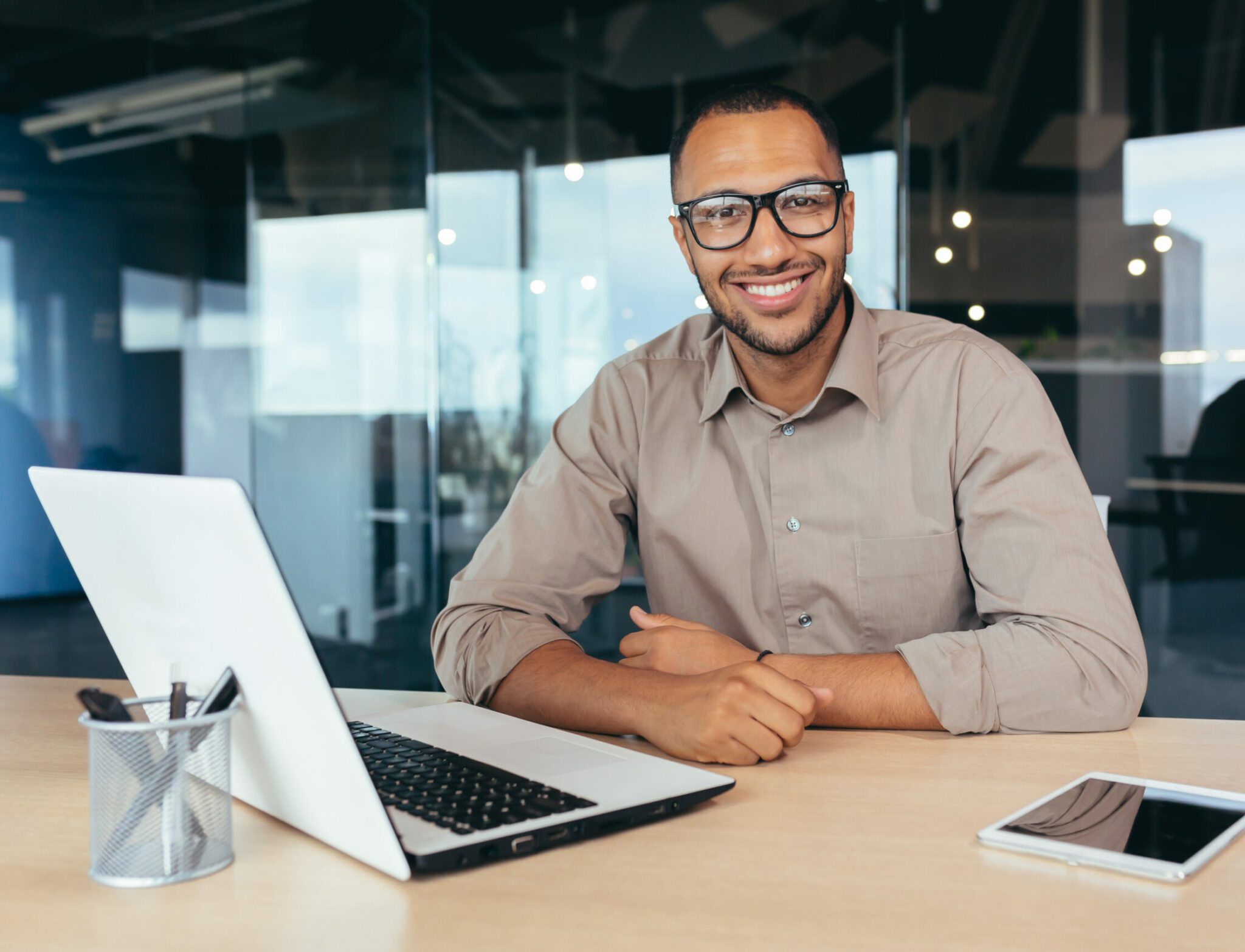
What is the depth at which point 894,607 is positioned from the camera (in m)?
1.53

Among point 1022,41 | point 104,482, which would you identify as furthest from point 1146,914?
point 1022,41

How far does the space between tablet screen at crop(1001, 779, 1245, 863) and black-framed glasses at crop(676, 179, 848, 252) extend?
3.00 ft

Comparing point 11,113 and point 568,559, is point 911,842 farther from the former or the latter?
point 11,113

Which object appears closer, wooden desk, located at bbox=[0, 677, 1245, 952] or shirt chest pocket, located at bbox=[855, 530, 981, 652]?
wooden desk, located at bbox=[0, 677, 1245, 952]

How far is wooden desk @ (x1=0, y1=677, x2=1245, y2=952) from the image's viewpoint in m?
0.66

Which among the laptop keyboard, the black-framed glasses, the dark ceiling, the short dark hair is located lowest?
the laptop keyboard

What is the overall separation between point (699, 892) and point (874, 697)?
1.69 feet

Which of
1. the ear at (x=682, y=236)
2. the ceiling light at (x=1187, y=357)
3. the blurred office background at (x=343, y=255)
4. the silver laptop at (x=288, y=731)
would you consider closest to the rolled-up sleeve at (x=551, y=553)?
the ear at (x=682, y=236)

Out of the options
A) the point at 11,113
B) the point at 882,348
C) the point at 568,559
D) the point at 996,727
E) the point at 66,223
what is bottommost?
the point at 996,727

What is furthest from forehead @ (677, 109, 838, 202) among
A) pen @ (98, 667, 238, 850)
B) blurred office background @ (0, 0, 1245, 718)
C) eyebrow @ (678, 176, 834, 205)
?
blurred office background @ (0, 0, 1245, 718)

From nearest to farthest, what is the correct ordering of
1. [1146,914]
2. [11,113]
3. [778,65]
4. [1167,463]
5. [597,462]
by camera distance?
[1146,914], [597,462], [1167,463], [778,65], [11,113]

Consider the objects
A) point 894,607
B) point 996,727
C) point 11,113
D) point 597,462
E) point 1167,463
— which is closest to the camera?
point 996,727

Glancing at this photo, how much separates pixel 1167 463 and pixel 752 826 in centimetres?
306

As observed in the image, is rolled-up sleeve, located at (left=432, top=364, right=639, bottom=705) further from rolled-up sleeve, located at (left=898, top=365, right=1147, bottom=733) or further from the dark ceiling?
the dark ceiling
